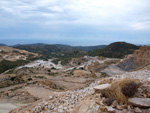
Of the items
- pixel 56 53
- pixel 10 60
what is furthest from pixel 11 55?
pixel 56 53

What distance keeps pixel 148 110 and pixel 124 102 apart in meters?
0.77

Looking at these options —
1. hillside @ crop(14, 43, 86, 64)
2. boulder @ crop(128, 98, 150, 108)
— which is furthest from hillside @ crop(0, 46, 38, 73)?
boulder @ crop(128, 98, 150, 108)

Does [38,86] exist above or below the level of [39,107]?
below

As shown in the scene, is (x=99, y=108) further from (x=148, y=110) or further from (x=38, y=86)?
(x=38, y=86)

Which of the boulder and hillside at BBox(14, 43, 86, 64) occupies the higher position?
the boulder

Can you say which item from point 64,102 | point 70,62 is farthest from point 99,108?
point 70,62

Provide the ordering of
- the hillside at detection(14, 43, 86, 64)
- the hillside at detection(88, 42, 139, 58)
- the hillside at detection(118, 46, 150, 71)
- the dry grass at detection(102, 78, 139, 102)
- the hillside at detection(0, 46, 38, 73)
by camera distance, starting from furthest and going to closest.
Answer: the hillside at detection(14, 43, 86, 64), the hillside at detection(88, 42, 139, 58), the hillside at detection(0, 46, 38, 73), the hillside at detection(118, 46, 150, 71), the dry grass at detection(102, 78, 139, 102)

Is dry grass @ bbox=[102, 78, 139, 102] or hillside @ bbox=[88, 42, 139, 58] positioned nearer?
dry grass @ bbox=[102, 78, 139, 102]

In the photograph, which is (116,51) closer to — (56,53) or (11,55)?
(56,53)

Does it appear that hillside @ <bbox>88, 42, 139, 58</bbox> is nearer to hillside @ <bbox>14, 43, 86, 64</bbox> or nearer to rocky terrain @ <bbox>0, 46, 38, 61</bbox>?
hillside @ <bbox>14, 43, 86, 64</bbox>

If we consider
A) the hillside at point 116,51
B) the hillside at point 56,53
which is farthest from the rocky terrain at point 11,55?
the hillside at point 116,51

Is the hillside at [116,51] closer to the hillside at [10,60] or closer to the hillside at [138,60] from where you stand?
the hillside at [138,60]

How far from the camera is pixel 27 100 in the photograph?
13.4 meters

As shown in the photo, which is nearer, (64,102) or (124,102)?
(124,102)
